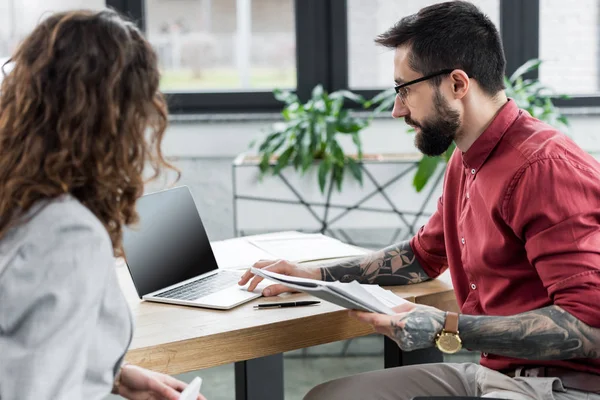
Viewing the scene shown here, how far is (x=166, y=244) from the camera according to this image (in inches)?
69.9

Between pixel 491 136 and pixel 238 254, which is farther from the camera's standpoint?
pixel 238 254

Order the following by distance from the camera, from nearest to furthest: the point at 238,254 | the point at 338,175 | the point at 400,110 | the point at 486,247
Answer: the point at 486,247 → the point at 400,110 → the point at 238,254 → the point at 338,175

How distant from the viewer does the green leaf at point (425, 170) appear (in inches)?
132

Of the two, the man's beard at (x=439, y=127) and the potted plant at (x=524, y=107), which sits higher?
the man's beard at (x=439, y=127)

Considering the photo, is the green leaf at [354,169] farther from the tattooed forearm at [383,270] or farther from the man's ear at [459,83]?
the man's ear at [459,83]

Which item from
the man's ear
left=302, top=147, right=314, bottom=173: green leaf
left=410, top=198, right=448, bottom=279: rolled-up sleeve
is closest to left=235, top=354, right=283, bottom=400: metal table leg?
left=410, top=198, right=448, bottom=279: rolled-up sleeve

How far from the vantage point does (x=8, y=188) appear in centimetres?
99

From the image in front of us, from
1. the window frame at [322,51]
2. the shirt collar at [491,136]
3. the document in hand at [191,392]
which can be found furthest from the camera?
the window frame at [322,51]

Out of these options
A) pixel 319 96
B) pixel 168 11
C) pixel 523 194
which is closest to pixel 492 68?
pixel 523 194

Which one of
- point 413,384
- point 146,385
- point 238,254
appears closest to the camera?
point 146,385

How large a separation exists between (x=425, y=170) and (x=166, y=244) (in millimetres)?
1807

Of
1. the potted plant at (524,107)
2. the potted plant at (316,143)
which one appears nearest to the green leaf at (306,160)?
the potted plant at (316,143)

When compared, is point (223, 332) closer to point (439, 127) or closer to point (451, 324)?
point (451, 324)

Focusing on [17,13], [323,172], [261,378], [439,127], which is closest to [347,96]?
[323,172]
